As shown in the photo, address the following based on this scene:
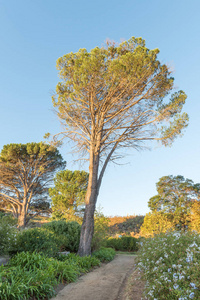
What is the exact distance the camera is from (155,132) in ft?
31.9

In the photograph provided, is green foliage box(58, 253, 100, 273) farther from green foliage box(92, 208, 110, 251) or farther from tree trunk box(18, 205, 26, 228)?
tree trunk box(18, 205, 26, 228)

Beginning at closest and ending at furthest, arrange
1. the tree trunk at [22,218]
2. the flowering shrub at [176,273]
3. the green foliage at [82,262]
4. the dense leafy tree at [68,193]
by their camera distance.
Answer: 1. the flowering shrub at [176,273]
2. the green foliage at [82,262]
3. the tree trunk at [22,218]
4. the dense leafy tree at [68,193]

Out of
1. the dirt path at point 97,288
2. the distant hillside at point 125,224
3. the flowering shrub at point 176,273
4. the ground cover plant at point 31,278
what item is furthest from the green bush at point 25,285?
the distant hillside at point 125,224

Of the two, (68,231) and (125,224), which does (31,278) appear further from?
(125,224)

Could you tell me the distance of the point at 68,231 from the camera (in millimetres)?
9586

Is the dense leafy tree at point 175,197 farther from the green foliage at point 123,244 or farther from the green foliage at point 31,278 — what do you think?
the green foliage at point 31,278

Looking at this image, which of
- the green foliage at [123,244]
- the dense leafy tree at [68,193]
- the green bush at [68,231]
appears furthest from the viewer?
the dense leafy tree at [68,193]

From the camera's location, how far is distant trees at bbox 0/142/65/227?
741 inches

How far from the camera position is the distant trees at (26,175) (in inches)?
741

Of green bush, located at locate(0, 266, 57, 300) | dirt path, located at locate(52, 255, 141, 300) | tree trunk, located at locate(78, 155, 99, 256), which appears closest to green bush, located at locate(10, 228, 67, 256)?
dirt path, located at locate(52, 255, 141, 300)

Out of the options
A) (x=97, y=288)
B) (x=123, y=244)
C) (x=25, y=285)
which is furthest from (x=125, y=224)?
(x=25, y=285)

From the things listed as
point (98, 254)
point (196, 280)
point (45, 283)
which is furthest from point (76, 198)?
point (196, 280)

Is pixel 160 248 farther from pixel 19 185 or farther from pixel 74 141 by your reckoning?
pixel 19 185

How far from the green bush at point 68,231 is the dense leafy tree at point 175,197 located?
10946mm
